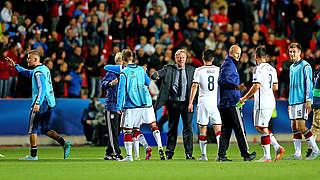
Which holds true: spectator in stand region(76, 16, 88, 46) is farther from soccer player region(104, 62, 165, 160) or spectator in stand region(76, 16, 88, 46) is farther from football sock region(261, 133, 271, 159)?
football sock region(261, 133, 271, 159)

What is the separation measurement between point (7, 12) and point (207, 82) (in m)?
12.1

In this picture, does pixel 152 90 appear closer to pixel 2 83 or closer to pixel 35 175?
pixel 2 83

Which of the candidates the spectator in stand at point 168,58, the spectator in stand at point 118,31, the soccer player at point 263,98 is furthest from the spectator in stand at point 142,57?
the soccer player at point 263,98

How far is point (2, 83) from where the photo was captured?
865 inches

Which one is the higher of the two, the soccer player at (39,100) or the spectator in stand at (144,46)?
the spectator in stand at (144,46)

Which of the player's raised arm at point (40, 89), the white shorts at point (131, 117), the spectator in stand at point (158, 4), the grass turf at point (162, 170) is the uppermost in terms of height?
the spectator in stand at point (158, 4)

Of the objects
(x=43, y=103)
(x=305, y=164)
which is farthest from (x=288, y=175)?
(x=43, y=103)

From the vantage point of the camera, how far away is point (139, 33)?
26.3 meters

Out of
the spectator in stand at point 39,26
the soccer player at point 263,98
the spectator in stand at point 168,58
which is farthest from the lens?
the spectator in stand at point 168,58

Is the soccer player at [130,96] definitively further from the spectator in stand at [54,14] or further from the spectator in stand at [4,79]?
the spectator in stand at [54,14]

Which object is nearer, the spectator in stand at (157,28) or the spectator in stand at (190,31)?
the spectator in stand at (157,28)

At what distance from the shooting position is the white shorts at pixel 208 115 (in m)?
14.5

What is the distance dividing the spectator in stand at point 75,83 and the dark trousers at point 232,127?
10.2m

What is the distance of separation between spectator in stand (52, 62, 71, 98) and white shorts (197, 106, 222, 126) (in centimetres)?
917
